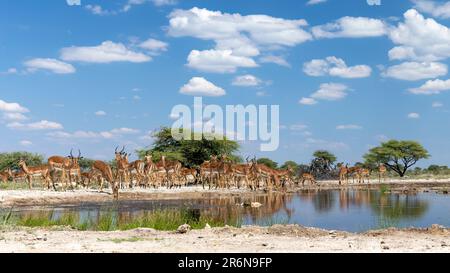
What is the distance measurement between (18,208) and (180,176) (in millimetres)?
15558

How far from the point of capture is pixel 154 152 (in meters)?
44.7

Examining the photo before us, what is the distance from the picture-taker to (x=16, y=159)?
53.6 m

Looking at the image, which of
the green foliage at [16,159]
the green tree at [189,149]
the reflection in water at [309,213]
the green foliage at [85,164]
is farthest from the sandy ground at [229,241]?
the green foliage at [85,164]

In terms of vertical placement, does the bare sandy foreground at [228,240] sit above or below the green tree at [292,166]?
below

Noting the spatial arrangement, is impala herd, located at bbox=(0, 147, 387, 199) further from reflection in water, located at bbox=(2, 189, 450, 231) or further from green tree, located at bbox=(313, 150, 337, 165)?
green tree, located at bbox=(313, 150, 337, 165)

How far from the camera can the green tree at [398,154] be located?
187 ft

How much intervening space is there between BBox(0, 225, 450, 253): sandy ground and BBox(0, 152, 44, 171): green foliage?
144 ft

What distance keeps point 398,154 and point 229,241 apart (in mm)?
50156

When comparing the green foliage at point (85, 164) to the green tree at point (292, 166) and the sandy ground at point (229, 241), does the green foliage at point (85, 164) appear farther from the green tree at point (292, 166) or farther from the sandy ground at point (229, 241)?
the sandy ground at point (229, 241)

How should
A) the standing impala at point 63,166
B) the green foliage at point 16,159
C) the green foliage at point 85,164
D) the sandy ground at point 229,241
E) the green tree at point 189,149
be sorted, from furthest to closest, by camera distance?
the green foliage at point 85,164 < the green foliage at point 16,159 < the green tree at point 189,149 < the standing impala at point 63,166 < the sandy ground at point 229,241

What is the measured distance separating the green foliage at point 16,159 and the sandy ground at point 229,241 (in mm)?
43982

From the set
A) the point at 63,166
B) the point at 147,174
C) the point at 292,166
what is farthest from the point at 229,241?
A: the point at 292,166

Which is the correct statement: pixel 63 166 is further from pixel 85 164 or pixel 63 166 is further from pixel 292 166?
pixel 292 166
